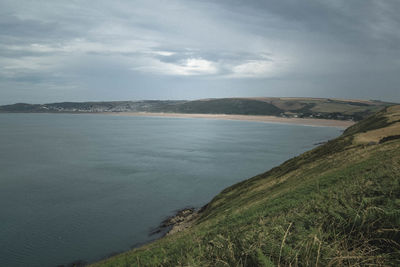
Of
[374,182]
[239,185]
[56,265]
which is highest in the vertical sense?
[374,182]

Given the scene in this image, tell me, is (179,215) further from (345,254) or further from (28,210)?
(345,254)

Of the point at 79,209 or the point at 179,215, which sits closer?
the point at 179,215

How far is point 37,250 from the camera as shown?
77.4 ft

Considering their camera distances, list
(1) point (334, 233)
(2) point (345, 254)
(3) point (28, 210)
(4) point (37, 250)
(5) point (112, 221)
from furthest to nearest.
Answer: (3) point (28, 210), (5) point (112, 221), (4) point (37, 250), (1) point (334, 233), (2) point (345, 254)

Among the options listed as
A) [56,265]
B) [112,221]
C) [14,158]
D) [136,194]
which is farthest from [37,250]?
[14,158]

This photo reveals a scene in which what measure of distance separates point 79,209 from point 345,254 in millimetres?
33698

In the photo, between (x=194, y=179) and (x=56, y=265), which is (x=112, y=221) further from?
(x=194, y=179)

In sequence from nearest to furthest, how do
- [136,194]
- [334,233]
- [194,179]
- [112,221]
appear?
1. [334,233]
2. [112,221]
3. [136,194]
4. [194,179]

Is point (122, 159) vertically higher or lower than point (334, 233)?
lower

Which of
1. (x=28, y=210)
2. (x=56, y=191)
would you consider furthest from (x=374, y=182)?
(x=56, y=191)

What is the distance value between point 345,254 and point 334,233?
93 centimetres

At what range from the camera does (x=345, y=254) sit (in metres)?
4.89

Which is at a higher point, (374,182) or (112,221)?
(374,182)

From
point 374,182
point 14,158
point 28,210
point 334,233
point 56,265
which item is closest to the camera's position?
point 334,233
